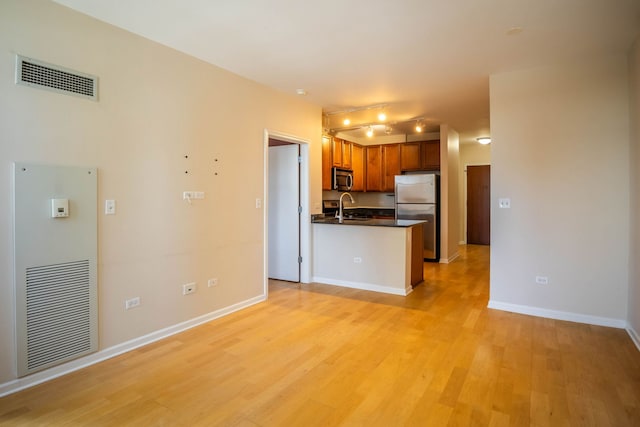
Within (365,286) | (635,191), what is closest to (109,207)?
(365,286)

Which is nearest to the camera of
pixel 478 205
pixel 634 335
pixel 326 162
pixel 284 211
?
pixel 634 335

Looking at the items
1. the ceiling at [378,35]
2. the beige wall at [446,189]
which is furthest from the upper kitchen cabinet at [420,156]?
the ceiling at [378,35]

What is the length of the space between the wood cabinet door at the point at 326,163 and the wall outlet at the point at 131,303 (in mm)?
3784

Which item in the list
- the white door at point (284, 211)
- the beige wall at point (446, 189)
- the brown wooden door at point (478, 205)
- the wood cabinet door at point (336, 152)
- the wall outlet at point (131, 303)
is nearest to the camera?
the wall outlet at point (131, 303)

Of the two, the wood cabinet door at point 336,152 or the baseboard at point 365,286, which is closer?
the baseboard at point 365,286

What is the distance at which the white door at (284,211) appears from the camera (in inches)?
199

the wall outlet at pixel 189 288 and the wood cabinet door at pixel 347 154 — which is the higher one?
the wood cabinet door at pixel 347 154

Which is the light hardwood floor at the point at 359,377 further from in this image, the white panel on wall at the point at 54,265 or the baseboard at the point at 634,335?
the white panel on wall at the point at 54,265

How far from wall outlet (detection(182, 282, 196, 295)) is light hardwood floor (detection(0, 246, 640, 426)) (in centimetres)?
36

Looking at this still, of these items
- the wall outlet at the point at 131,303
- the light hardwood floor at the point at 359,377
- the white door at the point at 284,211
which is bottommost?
the light hardwood floor at the point at 359,377

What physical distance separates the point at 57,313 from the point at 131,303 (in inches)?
21.1

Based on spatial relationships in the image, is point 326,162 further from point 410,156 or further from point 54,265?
point 54,265

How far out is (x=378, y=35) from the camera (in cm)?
290

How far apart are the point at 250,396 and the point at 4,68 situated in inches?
101
